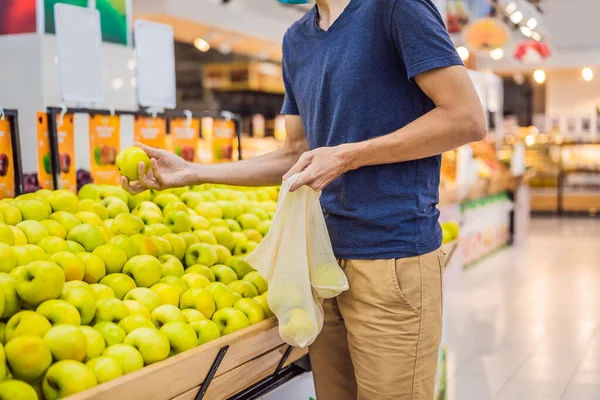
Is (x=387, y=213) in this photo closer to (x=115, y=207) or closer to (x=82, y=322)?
(x=82, y=322)

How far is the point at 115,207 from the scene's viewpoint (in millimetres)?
2484

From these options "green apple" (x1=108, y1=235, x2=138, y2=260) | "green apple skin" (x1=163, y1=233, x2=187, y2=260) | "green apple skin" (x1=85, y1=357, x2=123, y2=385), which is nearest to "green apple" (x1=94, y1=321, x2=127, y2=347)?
"green apple skin" (x1=85, y1=357, x2=123, y2=385)

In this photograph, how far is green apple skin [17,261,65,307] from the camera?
171 cm

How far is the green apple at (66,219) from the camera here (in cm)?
221

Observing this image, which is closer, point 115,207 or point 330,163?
point 330,163

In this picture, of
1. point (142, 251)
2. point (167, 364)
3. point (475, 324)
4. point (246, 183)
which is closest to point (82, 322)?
point (167, 364)

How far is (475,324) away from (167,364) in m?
4.22

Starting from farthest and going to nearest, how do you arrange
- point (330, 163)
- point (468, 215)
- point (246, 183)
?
point (468, 215) → point (246, 183) → point (330, 163)

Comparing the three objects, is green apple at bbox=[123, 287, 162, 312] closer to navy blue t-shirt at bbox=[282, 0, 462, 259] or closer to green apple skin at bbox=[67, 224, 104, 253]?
green apple skin at bbox=[67, 224, 104, 253]

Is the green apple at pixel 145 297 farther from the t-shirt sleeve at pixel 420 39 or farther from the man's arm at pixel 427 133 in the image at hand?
the t-shirt sleeve at pixel 420 39

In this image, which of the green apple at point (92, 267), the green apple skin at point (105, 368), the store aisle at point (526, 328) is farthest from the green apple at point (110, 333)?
the store aisle at point (526, 328)

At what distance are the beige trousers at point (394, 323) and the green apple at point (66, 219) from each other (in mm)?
894

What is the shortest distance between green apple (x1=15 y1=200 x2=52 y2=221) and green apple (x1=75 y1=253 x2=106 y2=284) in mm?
309

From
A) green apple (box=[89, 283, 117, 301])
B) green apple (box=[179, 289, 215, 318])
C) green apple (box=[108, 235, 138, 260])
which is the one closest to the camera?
green apple (box=[89, 283, 117, 301])
